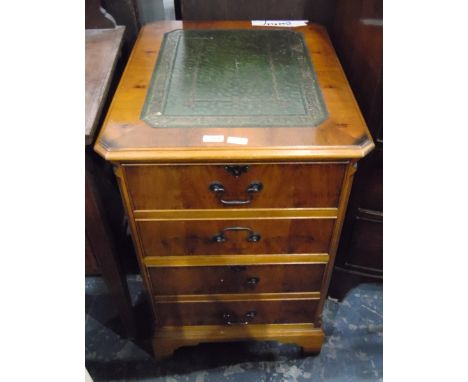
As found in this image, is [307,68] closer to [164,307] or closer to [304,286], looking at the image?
[304,286]

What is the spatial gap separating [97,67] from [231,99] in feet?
1.12

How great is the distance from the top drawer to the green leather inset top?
3.6 inches

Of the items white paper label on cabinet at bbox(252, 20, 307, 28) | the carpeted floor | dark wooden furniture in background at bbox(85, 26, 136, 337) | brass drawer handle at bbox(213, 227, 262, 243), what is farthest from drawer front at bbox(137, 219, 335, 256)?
white paper label on cabinet at bbox(252, 20, 307, 28)

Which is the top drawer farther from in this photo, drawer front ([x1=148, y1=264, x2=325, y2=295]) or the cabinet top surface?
drawer front ([x1=148, y1=264, x2=325, y2=295])

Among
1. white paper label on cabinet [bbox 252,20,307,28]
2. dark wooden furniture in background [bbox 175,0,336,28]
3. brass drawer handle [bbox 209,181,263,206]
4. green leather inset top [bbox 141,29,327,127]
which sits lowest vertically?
brass drawer handle [bbox 209,181,263,206]

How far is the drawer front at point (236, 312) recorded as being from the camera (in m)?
1.09

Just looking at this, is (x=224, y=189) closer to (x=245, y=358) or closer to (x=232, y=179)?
(x=232, y=179)

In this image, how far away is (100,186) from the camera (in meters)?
0.93

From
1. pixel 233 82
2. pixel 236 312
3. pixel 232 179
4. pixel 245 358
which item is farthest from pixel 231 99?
pixel 245 358

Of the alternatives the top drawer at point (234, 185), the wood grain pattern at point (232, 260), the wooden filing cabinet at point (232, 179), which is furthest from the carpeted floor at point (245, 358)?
the top drawer at point (234, 185)

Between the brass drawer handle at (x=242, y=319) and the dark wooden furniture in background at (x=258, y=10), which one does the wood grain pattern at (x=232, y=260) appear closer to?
the brass drawer handle at (x=242, y=319)

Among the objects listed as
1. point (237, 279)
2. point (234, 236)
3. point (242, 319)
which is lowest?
point (242, 319)

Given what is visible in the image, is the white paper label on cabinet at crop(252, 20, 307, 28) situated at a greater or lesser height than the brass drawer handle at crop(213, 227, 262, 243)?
greater

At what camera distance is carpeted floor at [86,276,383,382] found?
122cm
